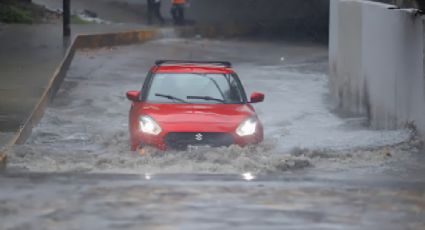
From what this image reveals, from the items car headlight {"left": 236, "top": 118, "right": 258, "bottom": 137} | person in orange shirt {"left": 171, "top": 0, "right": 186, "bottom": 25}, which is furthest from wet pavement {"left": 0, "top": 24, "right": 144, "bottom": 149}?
person in orange shirt {"left": 171, "top": 0, "right": 186, "bottom": 25}

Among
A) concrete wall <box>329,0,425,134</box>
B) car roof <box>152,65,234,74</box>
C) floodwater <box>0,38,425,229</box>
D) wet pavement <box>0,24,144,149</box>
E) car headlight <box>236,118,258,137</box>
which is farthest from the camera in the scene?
wet pavement <box>0,24,144,149</box>

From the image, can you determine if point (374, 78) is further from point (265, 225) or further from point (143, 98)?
point (265, 225)

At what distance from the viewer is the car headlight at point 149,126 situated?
47.6ft

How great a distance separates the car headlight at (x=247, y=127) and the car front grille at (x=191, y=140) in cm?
37

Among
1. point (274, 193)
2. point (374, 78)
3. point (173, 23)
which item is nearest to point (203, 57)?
point (173, 23)

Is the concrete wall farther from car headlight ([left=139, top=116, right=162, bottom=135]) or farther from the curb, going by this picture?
the curb

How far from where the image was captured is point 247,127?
14820 millimetres

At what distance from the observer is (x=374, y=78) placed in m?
19.7

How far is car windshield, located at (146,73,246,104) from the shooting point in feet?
51.0

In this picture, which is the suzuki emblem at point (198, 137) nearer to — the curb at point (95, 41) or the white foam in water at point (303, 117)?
the curb at point (95, 41)

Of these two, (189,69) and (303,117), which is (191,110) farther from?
(303,117)

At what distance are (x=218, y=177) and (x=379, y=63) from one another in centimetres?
722

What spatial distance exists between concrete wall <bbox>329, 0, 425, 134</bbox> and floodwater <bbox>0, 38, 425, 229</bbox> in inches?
17.1

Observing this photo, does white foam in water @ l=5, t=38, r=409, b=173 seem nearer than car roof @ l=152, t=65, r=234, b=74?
Yes
